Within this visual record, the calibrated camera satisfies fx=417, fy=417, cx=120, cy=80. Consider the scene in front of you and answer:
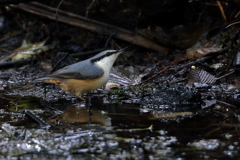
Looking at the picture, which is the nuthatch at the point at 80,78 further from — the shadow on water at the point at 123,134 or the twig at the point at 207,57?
the twig at the point at 207,57

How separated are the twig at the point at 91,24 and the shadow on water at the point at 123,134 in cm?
294

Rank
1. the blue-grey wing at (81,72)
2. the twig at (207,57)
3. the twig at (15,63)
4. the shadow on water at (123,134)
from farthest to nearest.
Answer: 1. the twig at (15,63)
2. the twig at (207,57)
3. the blue-grey wing at (81,72)
4. the shadow on water at (123,134)

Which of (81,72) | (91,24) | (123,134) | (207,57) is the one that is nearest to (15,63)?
(91,24)

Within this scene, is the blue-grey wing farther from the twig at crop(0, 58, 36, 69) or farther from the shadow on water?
the twig at crop(0, 58, 36, 69)

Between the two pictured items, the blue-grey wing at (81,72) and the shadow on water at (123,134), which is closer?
the shadow on water at (123,134)

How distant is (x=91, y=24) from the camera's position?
319 inches

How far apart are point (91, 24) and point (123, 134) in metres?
4.72

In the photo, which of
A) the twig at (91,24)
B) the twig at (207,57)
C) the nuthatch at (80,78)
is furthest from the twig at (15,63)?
the twig at (207,57)

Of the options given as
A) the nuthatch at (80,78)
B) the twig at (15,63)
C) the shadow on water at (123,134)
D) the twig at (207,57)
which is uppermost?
the twig at (15,63)

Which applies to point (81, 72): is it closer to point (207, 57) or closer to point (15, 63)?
point (207, 57)

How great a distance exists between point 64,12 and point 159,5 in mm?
1872

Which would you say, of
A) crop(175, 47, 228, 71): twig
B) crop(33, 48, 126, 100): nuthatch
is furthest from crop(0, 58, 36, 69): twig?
crop(175, 47, 228, 71): twig

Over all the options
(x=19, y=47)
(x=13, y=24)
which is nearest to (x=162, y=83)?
(x=19, y=47)

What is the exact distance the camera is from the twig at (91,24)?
7.63 metres
